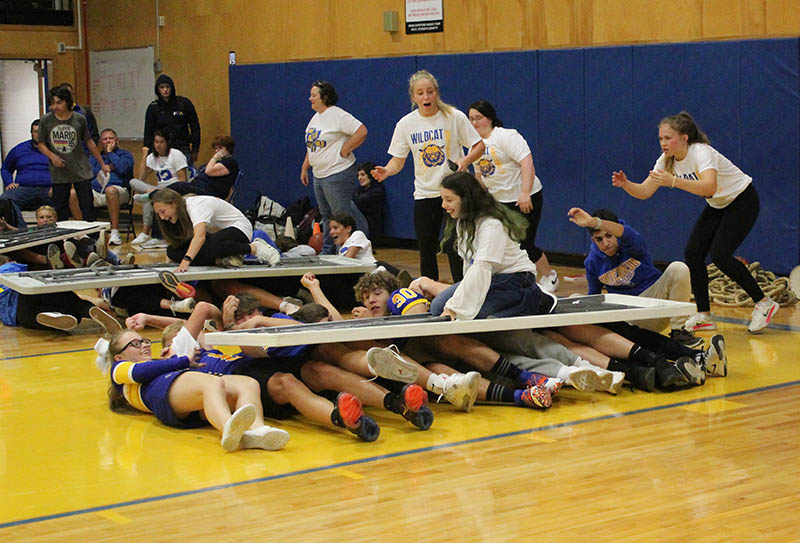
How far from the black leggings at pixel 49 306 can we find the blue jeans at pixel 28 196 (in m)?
4.90

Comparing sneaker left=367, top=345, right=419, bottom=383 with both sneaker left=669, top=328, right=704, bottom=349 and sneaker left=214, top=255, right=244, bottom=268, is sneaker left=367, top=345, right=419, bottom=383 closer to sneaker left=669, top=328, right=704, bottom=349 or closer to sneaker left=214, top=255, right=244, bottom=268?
sneaker left=669, top=328, right=704, bottom=349

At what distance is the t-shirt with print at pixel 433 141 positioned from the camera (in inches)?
311

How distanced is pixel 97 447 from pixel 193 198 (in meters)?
3.67

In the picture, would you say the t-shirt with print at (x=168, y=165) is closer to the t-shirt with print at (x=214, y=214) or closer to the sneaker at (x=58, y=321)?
the t-shirt with print at (x=214, y=214)

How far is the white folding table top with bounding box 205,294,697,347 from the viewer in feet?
16.7

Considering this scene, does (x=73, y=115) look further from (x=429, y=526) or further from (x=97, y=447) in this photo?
(x=429, y=526)

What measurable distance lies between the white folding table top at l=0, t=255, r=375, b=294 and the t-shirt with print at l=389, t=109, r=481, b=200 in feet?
3.01

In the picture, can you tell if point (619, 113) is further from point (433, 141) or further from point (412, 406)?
point (412, 406)

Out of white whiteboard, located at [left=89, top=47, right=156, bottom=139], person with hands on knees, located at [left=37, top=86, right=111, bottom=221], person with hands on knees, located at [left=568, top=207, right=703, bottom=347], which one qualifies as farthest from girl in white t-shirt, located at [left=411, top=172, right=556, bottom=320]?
white whiteboard, located at [left=89, top=47, right=156, bottom=139]

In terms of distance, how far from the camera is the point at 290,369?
5.29 meters

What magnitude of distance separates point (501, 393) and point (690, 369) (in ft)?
3.24

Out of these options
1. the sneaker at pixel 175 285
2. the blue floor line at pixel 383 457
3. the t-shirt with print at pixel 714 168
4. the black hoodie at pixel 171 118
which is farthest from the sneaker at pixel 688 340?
the black hoodie at pixel 171 118

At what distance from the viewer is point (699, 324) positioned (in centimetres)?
727

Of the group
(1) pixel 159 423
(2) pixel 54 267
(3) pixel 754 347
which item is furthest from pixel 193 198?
(3) pixel 754 347
